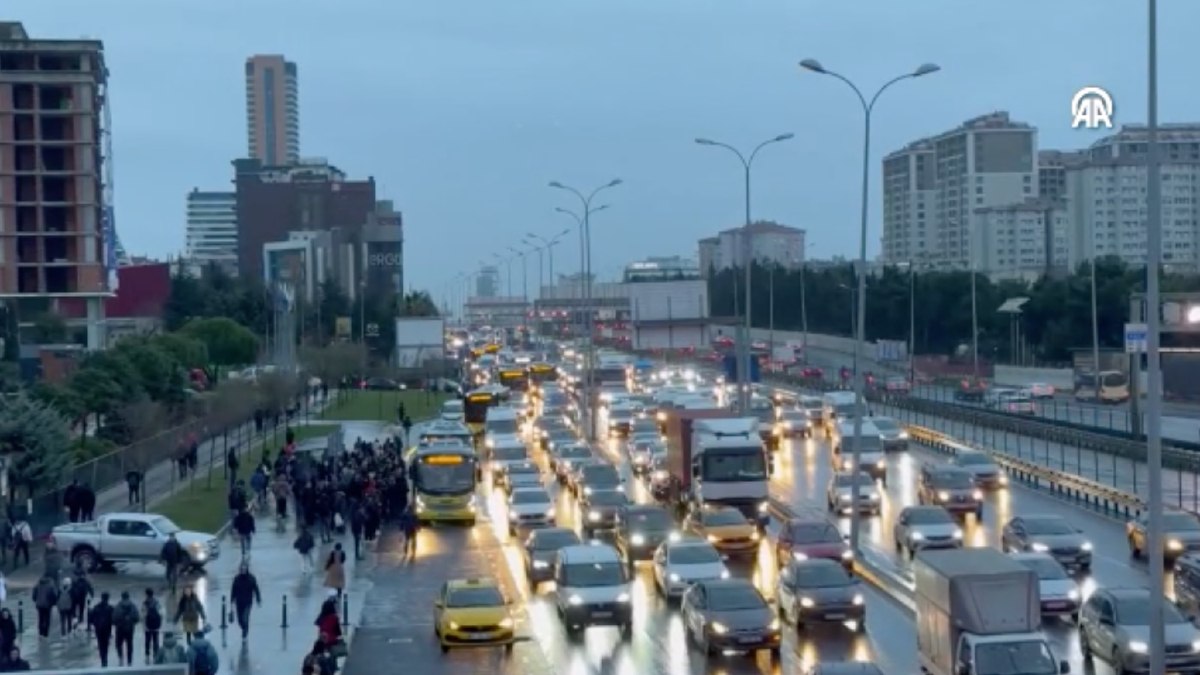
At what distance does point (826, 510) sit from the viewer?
43000 mm

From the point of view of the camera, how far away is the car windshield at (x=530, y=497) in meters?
40.6

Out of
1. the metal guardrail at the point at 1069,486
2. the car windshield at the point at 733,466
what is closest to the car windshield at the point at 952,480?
the metal guardrail at the point at 1069,486

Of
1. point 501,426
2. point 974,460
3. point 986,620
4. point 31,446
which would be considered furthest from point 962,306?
point 986,620

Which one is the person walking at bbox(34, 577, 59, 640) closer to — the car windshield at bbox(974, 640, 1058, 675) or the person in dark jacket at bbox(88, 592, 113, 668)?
the person in dark jacket at bbox(88, 592, 113, 668)

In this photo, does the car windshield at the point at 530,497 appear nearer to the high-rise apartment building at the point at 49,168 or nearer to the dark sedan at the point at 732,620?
the dark sedan at the point at 732,620

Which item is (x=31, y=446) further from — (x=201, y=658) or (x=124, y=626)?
(x=201, y=658)

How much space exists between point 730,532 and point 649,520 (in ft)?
5.01

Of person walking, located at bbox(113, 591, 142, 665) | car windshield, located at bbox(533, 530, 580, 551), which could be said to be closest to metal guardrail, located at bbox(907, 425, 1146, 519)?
car windshield, located at bbox(533, 530, 580, 551)

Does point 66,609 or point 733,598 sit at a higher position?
point 733,598

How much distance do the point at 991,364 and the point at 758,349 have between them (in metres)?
21.7

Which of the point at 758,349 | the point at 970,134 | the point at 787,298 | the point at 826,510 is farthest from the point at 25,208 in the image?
the point at 970,134

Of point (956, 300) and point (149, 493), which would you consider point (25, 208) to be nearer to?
point (149, 493)

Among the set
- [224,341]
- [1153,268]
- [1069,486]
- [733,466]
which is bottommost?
[1069,486]

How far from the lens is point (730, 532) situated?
114 ft
